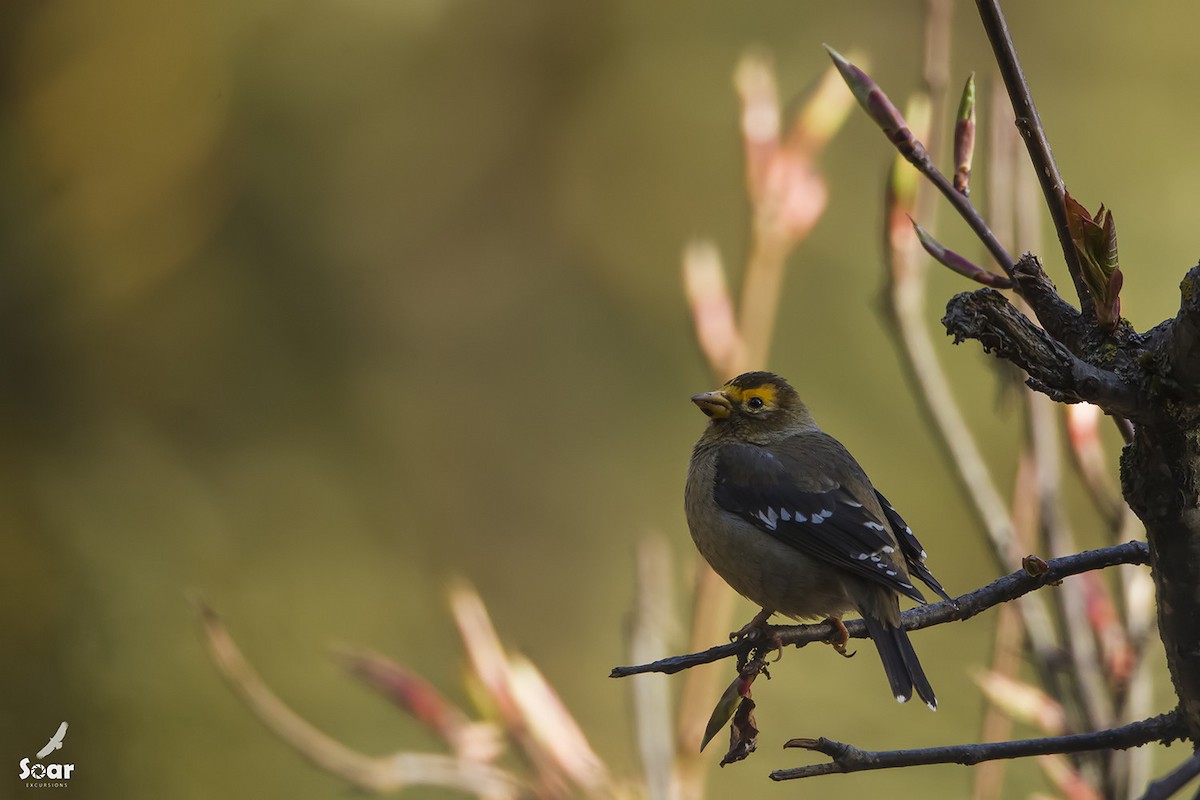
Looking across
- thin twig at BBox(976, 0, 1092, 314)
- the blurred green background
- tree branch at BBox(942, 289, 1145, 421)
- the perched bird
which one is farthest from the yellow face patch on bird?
the blurred green background

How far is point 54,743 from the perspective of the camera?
568 centimetres

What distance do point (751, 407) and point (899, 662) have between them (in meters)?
1.29

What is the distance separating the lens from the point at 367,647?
6781mm

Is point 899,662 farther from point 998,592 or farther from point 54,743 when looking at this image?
point 54,743

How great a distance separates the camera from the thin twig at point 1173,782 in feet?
5.21

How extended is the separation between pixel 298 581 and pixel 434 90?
3487 millimetres

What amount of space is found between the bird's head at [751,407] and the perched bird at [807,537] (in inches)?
6.0

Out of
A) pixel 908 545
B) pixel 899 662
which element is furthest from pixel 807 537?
pixel 899 662

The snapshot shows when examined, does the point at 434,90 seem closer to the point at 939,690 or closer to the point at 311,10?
the point at 311,10

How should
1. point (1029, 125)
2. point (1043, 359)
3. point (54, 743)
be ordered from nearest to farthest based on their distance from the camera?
point (1043, 359), point (1029, 125), point (54, 743)

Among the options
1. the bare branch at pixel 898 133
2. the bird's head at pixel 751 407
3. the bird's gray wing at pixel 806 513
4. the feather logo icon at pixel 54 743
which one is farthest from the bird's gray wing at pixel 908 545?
the feather logo icon at pixel 54 743

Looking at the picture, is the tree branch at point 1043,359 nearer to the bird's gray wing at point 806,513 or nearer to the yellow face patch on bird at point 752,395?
the bird's gray wing at point 806,513

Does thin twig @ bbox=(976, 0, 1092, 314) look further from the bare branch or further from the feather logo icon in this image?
the feather logo icon

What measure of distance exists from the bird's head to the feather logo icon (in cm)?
341
